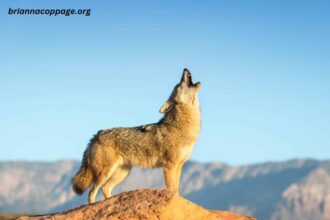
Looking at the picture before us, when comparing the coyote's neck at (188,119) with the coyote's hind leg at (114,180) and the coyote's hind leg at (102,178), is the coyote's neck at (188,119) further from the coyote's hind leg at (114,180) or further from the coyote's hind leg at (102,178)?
the coyote's hind leg at (102,178)

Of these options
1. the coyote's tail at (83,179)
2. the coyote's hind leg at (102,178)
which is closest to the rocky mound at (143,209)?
the coyote's hind leg at (102,178)

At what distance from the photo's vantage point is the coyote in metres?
18.8

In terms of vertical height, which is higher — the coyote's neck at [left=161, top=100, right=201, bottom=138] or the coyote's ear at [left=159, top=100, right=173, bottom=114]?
the coyote's ear at [left=159, top=100, right=173, bottom=114]

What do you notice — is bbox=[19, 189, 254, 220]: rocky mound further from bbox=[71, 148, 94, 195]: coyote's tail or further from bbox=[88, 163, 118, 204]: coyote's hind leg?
bbox=[71, 148, 94, 195]: coyote's tail

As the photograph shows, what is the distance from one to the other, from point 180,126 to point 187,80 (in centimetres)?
150

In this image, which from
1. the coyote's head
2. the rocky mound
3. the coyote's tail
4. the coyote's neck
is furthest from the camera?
the coyote's tail

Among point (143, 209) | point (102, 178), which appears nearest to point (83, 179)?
point (102, 178)

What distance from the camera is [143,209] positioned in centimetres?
1524

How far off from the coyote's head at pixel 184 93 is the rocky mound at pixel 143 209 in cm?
397

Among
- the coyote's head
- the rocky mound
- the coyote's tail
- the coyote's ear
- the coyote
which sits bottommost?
the rocky mound

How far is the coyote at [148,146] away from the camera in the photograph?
18781 mm

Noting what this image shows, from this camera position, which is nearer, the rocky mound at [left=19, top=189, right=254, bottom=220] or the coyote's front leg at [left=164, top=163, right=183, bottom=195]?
the rocky mound at [left=19, top=189, right=254, bottom=220]

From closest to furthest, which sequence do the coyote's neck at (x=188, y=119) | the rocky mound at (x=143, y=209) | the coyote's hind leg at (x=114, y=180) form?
the rocky mound at (x=143, y=209)
the coyote's neck at (x=188, y=119)
the coyote's hind leg at (x=114, y=180)

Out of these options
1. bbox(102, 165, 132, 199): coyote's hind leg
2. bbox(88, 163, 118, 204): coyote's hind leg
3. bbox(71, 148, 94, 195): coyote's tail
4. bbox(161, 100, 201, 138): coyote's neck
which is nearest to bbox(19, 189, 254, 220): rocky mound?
bbox(88, 163, 118, 204): coyote's hind leg
